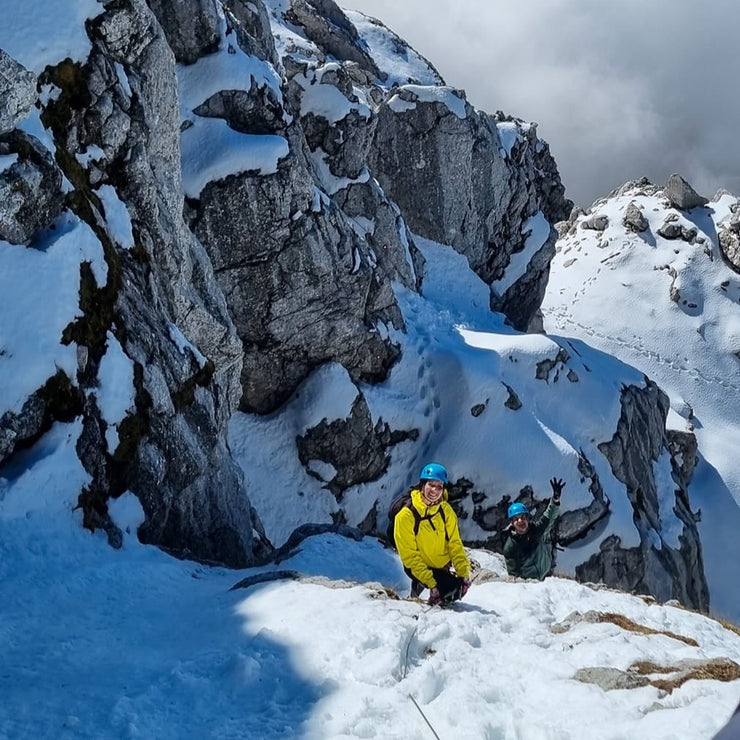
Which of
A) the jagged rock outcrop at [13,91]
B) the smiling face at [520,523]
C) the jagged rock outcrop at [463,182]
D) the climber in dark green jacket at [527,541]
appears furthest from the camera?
the jagged rock outcrop at [463,182]

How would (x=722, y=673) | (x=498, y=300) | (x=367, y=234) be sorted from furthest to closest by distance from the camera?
(x=498, y=300) → (x=367, y=234) → (x=722, y=673)

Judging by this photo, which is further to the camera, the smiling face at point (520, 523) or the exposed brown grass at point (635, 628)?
the smiling face at point (520, 523)

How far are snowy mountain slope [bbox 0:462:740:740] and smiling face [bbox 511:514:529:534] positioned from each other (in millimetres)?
2104

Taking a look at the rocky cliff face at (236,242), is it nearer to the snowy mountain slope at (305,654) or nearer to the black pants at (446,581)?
the snowy mountain slope at (305,654)

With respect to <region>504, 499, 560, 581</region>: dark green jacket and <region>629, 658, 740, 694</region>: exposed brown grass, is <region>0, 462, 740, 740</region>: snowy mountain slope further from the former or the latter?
<region>504, 499, 560, 581</region>: dark green jacket

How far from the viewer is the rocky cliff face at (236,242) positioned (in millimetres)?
13766

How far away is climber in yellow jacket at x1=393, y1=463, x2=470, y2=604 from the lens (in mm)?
10016

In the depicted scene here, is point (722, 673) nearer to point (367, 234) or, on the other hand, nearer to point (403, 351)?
point (403, 351)

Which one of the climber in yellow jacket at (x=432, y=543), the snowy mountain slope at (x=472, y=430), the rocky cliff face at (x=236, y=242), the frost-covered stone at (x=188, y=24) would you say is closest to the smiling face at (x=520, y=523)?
the climber in yellow jacket at (x=432, y=543)

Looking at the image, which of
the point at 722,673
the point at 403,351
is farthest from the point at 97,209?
the point at 403,351

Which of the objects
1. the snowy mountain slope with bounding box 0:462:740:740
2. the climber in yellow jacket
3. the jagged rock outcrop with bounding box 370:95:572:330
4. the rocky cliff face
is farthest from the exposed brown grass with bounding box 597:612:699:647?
the jagged rock outcrop with bounding box 370:95:572:330

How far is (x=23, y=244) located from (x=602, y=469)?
97.2 ft

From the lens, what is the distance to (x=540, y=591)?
11.0 m

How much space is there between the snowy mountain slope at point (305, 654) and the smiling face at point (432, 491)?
1508mm
